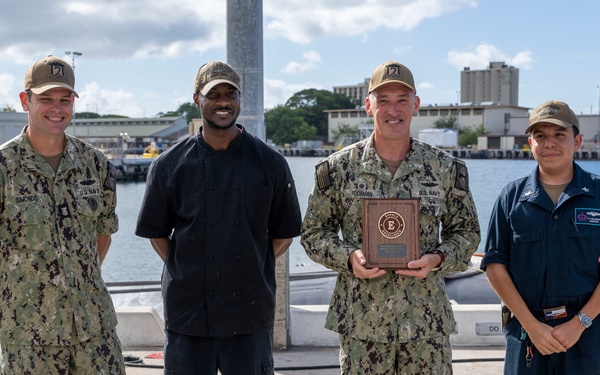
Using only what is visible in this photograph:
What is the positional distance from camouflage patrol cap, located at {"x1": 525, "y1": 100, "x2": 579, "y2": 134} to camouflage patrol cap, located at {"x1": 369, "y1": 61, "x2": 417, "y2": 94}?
59 cm

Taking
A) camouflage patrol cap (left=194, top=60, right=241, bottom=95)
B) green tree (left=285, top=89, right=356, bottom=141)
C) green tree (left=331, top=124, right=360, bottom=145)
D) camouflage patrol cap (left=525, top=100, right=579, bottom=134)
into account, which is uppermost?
green tree (left=285, top=89, right=356, bottom=141)

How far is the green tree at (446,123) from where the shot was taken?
101 m

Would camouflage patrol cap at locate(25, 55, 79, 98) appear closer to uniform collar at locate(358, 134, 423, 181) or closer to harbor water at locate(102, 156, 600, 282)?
uniform collar at locate(358, 134, 423, 181)

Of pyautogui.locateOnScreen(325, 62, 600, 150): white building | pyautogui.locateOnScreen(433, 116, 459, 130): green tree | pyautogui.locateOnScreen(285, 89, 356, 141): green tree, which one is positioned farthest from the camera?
pyautogui.locateOnScreen(285, 89, 356, 141): green tree

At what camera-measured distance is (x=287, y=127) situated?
113 m

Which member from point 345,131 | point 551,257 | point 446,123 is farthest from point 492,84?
point 551,257

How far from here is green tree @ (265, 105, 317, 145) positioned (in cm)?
11088

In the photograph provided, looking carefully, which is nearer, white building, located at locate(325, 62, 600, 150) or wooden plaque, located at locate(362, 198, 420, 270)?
wooden plaque, located at locate(362, 198, 420, 270)

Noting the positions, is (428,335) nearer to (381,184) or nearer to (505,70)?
(381,184)

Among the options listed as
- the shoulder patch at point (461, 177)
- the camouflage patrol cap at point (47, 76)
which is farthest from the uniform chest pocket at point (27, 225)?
the shoulder patch at point (461, 177)

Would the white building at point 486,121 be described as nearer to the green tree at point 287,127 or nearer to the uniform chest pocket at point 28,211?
the green tree at point 287,127

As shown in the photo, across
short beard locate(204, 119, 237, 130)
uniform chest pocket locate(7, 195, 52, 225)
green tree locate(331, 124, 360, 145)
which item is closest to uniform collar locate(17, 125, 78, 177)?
uniform chest pocket locate(7, 195, 52, 225)

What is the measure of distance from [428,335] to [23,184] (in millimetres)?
1861

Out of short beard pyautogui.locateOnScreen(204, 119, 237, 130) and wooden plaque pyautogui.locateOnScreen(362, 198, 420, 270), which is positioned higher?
short beard pyautogui.locateOnScreen(204, 119, 237, 130)
